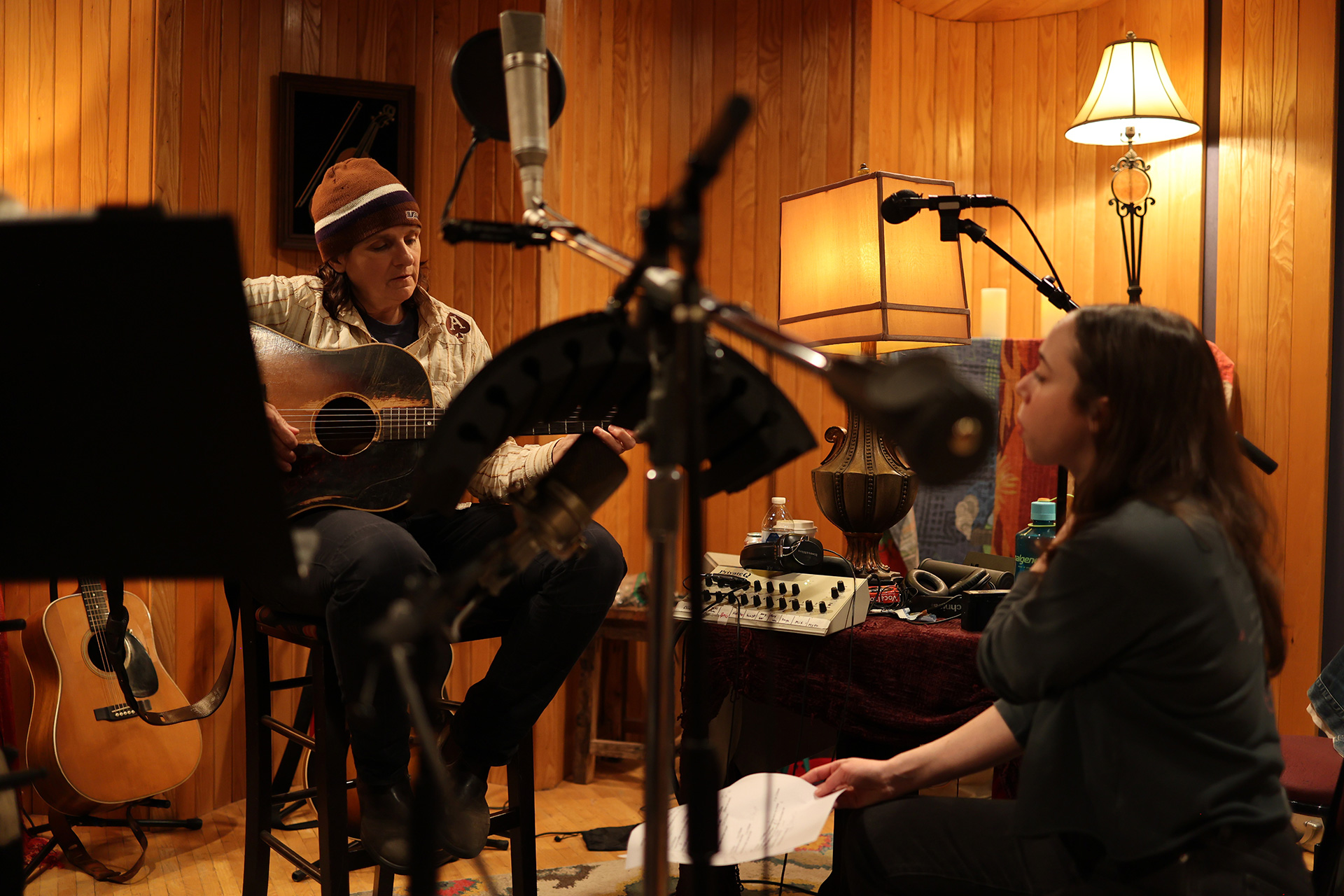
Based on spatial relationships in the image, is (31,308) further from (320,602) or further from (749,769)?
(749,769)

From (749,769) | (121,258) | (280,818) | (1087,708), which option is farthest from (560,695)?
(121,258)

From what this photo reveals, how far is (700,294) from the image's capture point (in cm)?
80

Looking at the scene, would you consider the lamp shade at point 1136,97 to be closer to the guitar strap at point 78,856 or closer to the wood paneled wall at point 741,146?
the wood paneled wall at point 741,146

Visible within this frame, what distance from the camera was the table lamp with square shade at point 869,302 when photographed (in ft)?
7.78

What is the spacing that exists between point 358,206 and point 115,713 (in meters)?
1.34

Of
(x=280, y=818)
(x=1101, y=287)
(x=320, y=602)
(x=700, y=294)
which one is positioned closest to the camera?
(x=700, y=294)

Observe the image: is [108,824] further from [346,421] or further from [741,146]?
[741,146]

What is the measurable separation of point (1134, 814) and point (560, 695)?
2.36 metres

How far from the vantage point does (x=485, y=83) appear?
1.11 m

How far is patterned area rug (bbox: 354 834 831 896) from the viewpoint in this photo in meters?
2.37

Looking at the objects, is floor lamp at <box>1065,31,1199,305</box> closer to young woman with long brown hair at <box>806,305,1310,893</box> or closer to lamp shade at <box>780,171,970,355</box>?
lamp shade at <box>780,171,970,355</box>

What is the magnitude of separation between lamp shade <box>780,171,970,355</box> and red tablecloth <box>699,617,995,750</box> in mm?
722

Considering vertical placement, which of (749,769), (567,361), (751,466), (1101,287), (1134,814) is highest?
(1101,287)

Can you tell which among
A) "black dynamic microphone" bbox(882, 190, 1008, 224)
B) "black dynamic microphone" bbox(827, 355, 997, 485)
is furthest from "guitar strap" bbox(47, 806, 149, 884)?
"black dynamic microphone" bbox(827, 355, 997, 485)
